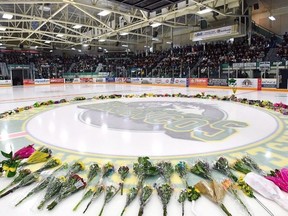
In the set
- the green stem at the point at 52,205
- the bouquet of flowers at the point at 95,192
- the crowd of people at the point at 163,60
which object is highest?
the crowd of people at the point at 163,60

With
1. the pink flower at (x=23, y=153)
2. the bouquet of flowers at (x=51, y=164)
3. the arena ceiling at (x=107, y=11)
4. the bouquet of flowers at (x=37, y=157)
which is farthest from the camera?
the arena ceiling at (x=107, y=11)

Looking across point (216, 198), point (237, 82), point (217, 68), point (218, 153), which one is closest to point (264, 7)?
point (217, 68)

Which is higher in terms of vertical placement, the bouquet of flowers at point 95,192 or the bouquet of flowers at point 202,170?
the bouquet of flowers at point 202,170

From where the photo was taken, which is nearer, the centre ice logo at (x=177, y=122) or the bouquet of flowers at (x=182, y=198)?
the bouquet of flowers at (x=182, y=198)

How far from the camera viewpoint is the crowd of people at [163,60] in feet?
74.5

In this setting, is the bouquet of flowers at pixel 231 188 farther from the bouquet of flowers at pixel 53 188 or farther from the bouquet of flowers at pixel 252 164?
the bouquet of flowers at pixel 53 188

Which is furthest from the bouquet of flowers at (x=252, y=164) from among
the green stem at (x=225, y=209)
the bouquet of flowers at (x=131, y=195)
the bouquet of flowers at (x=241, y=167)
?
the bouquet of flowers at (x=131, y=195)

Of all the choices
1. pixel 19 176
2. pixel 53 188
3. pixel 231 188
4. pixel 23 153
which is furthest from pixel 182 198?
pixel 23 153

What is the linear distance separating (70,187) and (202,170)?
1.87 metres

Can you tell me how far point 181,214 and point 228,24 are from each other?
76.5 ft

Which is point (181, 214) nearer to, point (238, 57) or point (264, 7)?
Answer: point (238, 57)

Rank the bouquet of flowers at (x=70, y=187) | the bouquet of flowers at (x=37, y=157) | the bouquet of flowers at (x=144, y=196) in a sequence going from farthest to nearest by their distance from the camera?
the bouquet of flowers at (x=37, y=157) < the bouquet of flowers at (x=70, y=187) < the bouquet of flowers at (x=144, y=196)

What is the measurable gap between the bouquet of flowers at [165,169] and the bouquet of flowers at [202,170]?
341 millimetres

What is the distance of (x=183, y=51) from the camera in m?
30.2
